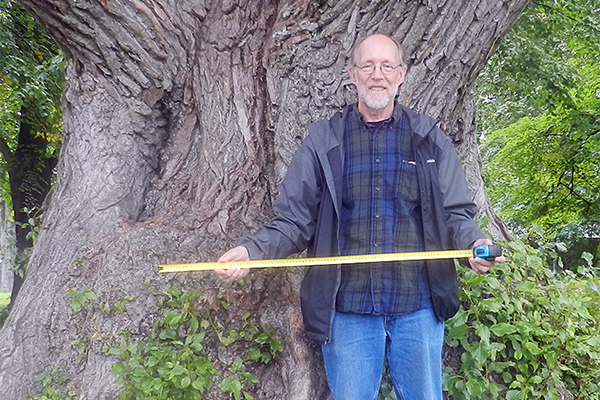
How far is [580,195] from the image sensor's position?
12.3 m

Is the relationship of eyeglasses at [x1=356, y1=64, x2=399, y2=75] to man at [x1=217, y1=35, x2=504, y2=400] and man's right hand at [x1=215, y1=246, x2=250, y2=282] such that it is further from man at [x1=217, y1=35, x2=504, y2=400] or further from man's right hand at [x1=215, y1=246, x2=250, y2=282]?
man's right hand at [x1=215, y1=246, x2=250, y2=282]

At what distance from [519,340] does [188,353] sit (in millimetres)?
1969

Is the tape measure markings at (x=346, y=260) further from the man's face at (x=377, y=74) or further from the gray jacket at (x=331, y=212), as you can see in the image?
the man's face at (x=377, y=74)

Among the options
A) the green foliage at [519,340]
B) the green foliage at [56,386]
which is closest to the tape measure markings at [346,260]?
the green foliage at [519,340]

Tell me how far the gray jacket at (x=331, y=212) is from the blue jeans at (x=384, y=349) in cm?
8

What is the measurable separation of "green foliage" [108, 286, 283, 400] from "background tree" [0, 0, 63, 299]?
446 cm

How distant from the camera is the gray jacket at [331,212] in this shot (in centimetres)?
260

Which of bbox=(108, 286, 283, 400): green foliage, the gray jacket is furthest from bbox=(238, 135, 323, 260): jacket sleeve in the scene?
bbox=(108, 286, 283, 400): green foliage

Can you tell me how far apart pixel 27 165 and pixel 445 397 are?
27.6ft

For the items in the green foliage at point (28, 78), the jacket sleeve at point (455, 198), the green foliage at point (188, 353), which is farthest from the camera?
the green foliage at point (28, 78)

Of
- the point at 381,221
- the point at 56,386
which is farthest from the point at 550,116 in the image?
the point at 56,386

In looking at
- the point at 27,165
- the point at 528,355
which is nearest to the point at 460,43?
the point at 528,355

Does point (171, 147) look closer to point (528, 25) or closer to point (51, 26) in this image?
point (51, 26)

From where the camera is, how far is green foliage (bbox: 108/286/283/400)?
3.04 meters
